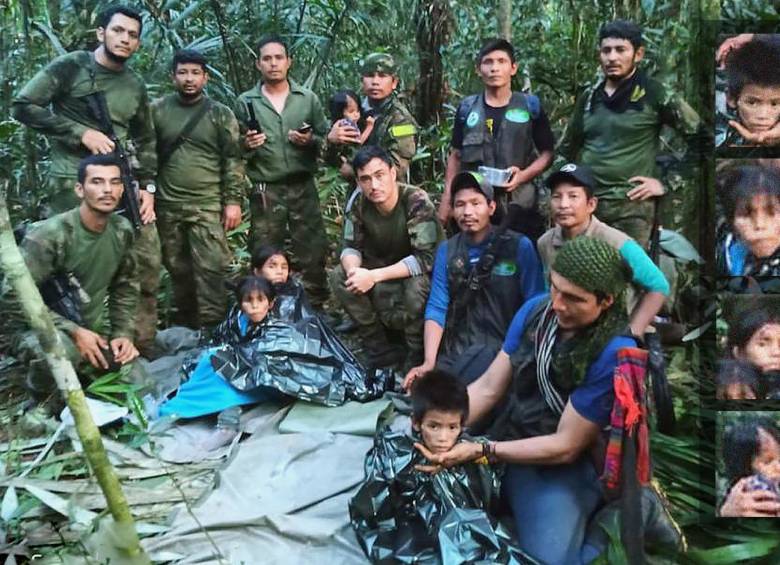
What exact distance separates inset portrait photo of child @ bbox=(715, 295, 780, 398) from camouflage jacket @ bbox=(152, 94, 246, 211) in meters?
3.90

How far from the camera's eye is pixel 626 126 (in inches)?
186

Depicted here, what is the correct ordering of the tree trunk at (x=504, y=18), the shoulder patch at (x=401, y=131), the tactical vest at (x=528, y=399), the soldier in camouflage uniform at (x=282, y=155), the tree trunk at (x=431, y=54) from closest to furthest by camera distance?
1. the tactical vest at (x=528, y=399)
2. the shoulder patch at (x=401, y=131)
3. the soldier in camouflage uniform at (x=282, y=155)
4. the tree trunk at (x=504, y=18)
5. the tree trunk at (x=431, y=54)

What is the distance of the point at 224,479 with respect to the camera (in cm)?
379

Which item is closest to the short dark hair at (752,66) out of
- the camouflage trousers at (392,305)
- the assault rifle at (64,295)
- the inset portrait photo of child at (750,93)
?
the inset portrait photo of child at (750,93)

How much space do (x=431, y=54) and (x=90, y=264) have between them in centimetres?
439

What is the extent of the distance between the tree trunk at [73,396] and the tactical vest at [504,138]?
10.3ft

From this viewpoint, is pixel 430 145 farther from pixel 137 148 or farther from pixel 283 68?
pixel 137 148

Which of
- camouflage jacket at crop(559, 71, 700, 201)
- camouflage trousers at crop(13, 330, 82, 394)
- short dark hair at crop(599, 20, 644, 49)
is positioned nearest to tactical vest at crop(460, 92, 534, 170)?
camouflage jacket at crop(559, 71, 700, 201)

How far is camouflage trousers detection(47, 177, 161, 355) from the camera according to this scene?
5367 millimetres

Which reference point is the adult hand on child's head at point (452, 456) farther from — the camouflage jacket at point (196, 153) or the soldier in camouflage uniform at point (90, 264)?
the camouflage jacket at point (196, 153)

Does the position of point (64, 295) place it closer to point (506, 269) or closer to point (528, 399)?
point (506, 269)

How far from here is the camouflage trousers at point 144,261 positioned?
5.37 meters

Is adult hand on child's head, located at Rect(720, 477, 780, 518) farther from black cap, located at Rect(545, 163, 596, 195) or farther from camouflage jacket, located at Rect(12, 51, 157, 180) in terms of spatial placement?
camouflage jacket, located at Rect(12, 51, 157, 180)

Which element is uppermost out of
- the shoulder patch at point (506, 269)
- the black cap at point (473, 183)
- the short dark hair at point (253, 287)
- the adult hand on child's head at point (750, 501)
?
the black cap at point (473, 183)
